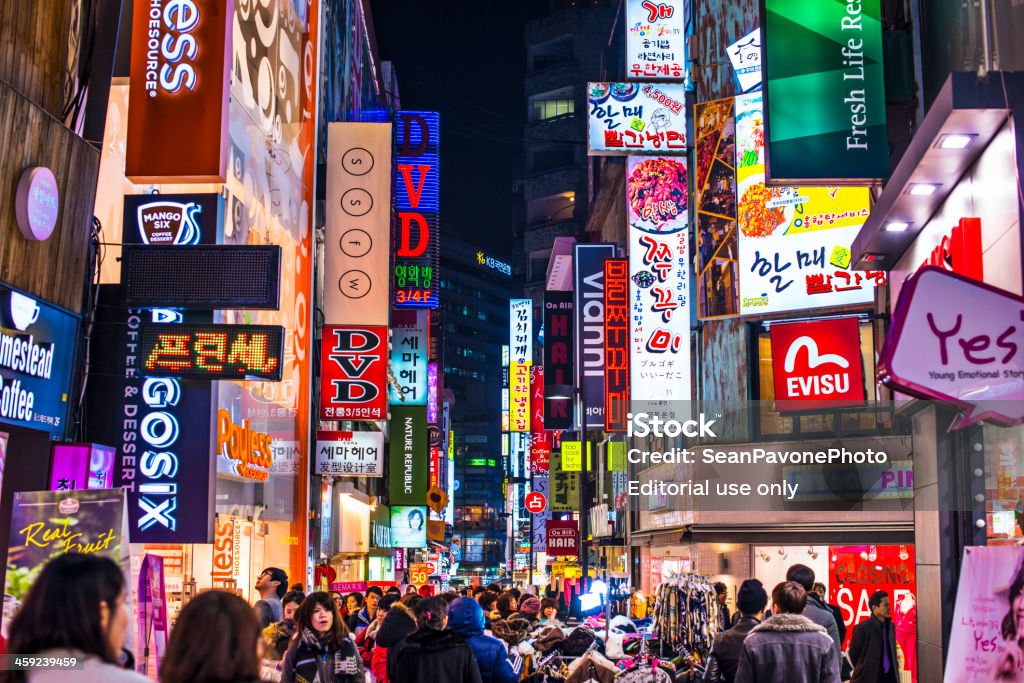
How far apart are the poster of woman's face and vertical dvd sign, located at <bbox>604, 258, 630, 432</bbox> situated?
15.9 metres

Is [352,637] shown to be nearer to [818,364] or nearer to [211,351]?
[211,351]

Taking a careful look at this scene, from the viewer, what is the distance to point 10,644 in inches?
142

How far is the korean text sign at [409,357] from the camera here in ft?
123

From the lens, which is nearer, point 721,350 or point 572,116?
point 721,350

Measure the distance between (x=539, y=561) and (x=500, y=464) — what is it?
91.5m

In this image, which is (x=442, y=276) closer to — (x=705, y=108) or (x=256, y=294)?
(x=705, y=108)

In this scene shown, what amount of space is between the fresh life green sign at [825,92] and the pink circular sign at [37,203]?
20.2ft

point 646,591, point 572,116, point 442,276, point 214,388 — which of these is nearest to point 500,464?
point 442,276

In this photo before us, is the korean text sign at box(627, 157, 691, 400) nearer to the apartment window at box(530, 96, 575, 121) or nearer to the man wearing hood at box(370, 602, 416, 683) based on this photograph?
the man wearing hood at box(370, 602, 416, 683)

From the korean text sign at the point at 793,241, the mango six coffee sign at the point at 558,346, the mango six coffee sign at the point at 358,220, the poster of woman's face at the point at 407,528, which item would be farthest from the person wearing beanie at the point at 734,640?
the poster of woman's face at the point at 407,528

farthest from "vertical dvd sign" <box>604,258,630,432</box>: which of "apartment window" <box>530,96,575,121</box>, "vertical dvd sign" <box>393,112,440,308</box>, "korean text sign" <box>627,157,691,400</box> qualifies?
"apartment window" <box>530,96,575,121</box>

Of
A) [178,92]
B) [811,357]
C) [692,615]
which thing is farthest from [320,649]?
[811,357]

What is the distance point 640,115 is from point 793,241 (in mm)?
5229

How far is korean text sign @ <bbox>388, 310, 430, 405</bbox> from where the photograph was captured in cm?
3762
